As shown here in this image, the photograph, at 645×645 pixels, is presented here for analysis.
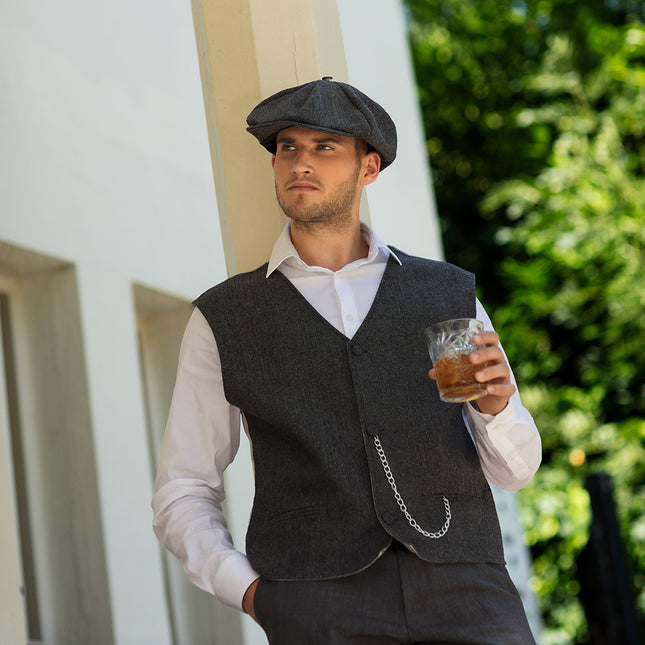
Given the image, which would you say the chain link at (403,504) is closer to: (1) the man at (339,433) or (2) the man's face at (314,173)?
(1) the man at (339,433)

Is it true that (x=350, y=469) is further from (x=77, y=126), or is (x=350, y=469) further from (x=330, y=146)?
(x=77, y=126)

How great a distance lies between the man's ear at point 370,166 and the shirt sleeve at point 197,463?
43cm

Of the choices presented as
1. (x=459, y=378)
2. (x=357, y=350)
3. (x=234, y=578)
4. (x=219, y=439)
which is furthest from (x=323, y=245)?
(x=234, y=578)

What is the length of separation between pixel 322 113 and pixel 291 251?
265 mm

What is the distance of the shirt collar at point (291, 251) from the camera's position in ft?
6.41

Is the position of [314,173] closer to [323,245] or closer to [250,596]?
[323,245]

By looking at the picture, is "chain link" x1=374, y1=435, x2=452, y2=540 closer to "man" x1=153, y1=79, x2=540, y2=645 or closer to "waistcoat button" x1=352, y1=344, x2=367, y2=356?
"man" x1=153, y1=79, x2=540, y2=645

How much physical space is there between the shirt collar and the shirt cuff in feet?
1.72

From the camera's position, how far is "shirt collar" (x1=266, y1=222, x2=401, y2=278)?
1.95 metres

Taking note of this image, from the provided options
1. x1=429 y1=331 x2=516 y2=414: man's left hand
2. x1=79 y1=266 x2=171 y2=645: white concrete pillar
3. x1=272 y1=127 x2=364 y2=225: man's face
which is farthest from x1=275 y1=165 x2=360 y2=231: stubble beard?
x1=79 y1=266 x2=171 y2=645: white concrete pillar

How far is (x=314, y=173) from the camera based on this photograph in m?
1.91

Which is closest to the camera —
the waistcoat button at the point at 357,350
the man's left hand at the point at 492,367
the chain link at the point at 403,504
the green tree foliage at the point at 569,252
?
the man's left hand at the point at 492,367

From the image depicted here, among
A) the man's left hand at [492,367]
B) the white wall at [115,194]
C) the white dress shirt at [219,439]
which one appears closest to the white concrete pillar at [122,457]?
the white wall at [115,194]

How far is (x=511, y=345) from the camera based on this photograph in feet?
28.1
